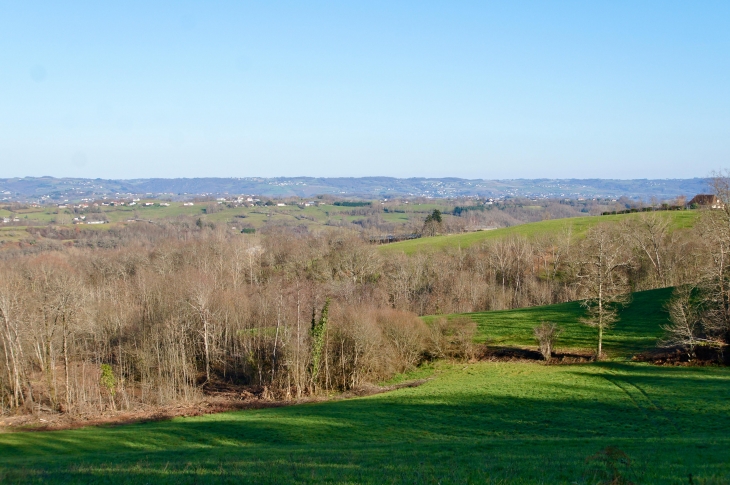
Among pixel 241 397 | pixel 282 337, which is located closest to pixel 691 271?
pixel 282 337

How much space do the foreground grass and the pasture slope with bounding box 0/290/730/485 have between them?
70mm

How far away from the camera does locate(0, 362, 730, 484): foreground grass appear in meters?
15.8

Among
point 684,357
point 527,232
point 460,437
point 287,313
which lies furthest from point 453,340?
point 527,232

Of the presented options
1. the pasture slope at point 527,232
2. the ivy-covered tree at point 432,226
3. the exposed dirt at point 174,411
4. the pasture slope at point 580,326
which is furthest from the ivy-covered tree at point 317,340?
the ivy-covered tree at point 432,226

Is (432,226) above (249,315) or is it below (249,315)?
above

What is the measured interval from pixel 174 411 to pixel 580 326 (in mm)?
36734

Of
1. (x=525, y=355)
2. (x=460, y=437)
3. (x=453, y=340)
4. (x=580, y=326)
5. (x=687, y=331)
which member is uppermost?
(x=687, y=331)

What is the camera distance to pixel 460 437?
25953 millimetres

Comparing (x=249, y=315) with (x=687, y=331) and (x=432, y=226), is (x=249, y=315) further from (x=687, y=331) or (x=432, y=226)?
(x=432, y=226)

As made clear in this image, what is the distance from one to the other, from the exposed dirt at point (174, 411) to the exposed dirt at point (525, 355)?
8.24 metres

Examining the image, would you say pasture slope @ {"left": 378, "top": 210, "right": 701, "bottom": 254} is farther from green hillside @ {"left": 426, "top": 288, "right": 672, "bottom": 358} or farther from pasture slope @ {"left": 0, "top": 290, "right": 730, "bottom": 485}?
pasture slope @ {"left": 0, "top": 290, "right": 730, "bottom": 485}

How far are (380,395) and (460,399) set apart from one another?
677 centimetres

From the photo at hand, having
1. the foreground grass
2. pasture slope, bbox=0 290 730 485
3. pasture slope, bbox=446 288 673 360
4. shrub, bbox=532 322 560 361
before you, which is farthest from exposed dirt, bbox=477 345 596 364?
the foreground grass

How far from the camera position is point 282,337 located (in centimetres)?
4709
